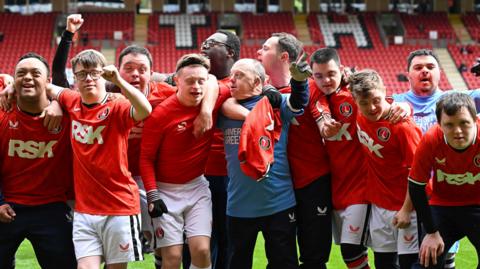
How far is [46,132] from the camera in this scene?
511 centimetres

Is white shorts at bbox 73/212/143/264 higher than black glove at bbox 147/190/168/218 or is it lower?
lower

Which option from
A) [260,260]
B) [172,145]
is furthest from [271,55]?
[260,260]

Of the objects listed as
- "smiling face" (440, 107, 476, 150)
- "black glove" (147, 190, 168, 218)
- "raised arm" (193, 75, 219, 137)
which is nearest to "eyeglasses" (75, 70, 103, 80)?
"raised arm" (193, 75, 219, 137)

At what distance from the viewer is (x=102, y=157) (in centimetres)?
491

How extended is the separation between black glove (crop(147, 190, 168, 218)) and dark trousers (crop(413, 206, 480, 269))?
186cm

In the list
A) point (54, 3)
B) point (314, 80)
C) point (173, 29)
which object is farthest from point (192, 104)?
point (54, 3)

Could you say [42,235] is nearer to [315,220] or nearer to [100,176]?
[100,176]

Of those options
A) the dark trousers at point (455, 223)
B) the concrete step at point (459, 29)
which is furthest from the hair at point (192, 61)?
the concrete step at point (459, 29)

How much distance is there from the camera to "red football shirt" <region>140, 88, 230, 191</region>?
16.9 feet

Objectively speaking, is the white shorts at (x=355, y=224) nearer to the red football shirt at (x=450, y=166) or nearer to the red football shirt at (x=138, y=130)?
the red football shirt at (x=450, y=166)

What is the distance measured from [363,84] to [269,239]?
1.30 metres

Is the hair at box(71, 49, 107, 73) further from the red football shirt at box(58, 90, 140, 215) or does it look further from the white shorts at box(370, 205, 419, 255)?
the white shorts at box(370, 205, 419, 255)

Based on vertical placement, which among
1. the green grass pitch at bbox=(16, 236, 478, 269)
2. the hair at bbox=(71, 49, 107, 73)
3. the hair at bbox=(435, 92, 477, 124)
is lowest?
A: the green grass pitch at bbox=(16, 236, 478, 269)

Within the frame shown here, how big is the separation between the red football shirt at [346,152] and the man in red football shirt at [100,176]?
1511 millimetres
